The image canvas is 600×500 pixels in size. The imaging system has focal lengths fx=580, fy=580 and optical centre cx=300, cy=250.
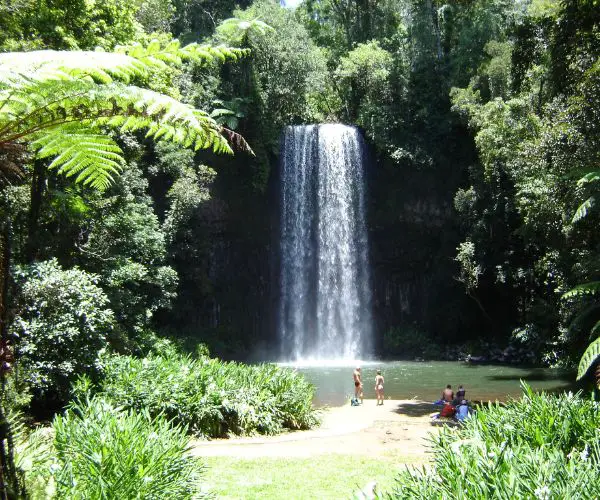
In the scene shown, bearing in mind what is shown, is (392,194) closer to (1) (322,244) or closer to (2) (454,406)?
(1) (322,244)

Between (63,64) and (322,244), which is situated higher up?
(322,244)

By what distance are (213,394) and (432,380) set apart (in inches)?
425

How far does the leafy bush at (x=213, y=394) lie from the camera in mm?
9719

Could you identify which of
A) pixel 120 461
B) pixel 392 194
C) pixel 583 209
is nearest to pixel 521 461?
pixel 120 461

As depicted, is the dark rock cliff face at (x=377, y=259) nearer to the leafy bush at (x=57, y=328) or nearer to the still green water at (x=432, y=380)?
the still green water at (x=432, y=380)

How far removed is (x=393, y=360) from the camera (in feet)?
84.4

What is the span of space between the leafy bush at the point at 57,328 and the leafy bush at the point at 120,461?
14.5ft

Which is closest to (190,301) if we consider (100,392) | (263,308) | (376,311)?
(263,308)

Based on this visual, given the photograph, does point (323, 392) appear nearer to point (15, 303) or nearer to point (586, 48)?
point (15, 303)

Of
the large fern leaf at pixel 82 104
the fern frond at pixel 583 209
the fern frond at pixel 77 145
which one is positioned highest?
the fern frond at pixel 583 209

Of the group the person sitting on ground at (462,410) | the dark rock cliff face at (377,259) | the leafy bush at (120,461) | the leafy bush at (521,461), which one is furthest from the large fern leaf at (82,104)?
the dark rock cliff face at (377,259)

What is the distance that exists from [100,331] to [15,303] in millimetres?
1676

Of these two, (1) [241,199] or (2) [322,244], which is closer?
(2) [322,244]

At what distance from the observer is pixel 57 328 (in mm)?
10609
